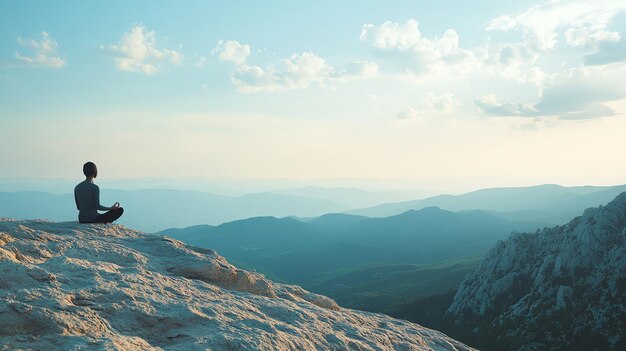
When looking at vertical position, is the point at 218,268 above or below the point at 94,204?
below

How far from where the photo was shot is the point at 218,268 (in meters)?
17.7

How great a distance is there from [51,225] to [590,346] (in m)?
72.8

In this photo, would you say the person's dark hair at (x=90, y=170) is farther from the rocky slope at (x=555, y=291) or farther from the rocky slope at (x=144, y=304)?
the rocky slope at (x=555, y=291)

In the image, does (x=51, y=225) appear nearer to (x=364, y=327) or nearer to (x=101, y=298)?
(x=101, y=298)

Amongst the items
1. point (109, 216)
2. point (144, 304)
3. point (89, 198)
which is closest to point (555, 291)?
point (109, 216)

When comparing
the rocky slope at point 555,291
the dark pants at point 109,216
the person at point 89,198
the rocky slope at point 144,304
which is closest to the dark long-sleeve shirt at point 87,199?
the person at point 89,198

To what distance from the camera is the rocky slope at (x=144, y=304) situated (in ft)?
33.3

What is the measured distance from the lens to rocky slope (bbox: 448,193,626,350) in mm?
67812

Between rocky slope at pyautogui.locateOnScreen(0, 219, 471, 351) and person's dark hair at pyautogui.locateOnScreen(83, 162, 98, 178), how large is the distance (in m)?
2.25

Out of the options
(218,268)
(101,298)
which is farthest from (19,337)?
(218,268)

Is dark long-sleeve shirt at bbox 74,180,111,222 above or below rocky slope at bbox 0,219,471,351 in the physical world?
above

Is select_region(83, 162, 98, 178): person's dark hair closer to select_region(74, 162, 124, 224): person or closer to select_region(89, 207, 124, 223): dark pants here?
select_region(74, 162, 124, 224): person

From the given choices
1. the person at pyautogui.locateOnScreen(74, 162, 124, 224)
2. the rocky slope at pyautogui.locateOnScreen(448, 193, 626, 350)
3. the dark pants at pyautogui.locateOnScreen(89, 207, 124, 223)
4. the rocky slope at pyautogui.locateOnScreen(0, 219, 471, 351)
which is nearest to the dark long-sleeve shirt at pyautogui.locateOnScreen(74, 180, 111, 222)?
the person at pyautogui.locateOnScreen(74, 162, 124, 224)

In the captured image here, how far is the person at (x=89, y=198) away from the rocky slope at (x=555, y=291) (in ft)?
230
